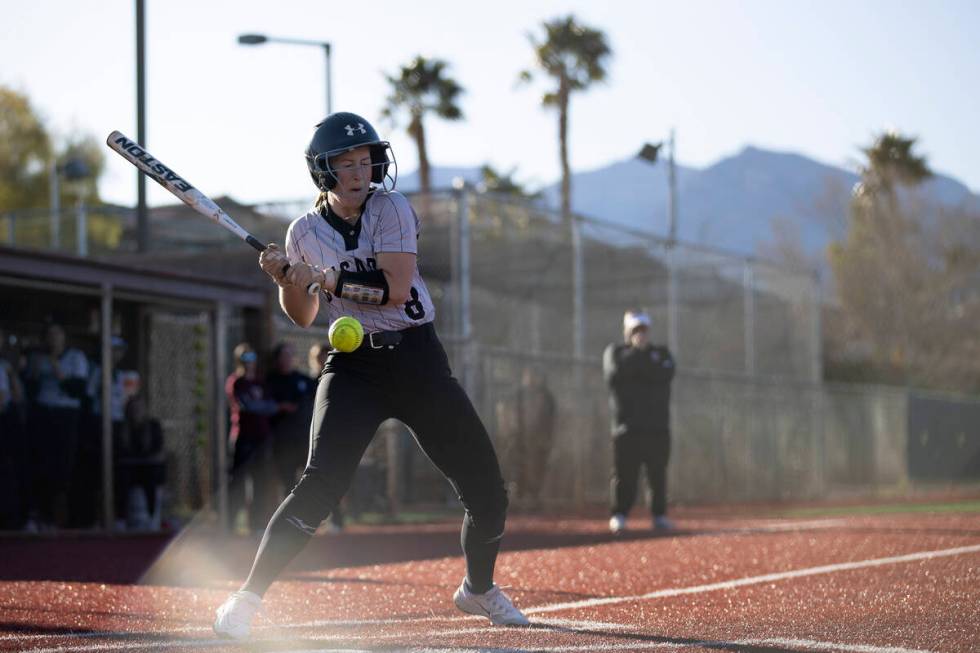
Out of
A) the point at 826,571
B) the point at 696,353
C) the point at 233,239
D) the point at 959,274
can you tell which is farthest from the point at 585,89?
the point at 826,571

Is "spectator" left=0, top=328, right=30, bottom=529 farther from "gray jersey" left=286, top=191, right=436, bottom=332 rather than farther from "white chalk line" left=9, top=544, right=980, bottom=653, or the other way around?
"gray jersey" left=286, top=191, right=436, bottom=332

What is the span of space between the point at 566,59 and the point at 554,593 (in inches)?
1339

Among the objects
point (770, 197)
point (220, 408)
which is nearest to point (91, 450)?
point (220, 408)

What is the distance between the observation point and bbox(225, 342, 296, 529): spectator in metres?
14.5

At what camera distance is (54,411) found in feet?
46.9

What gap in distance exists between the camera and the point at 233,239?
21.9 m

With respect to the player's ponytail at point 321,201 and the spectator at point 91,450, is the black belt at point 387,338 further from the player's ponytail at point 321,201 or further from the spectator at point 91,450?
the spectator at point 91,450

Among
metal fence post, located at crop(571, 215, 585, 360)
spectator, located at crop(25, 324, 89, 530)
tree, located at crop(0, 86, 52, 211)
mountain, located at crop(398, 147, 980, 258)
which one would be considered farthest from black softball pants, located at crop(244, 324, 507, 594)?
tree, located at crop(0, 86, 52, 211)

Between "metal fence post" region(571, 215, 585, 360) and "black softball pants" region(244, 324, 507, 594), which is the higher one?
"metal fence post" region(571, 215, 585, 360)

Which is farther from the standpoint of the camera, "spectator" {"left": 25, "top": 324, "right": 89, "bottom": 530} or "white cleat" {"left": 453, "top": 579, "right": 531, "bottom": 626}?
"spectator" {"left": 25, "top": 324, "right": 89, "bottom": 530}

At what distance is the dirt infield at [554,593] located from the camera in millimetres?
6059

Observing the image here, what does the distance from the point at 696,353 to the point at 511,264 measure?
508 centimetres

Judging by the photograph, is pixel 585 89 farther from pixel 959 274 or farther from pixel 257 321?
pixel 257 321

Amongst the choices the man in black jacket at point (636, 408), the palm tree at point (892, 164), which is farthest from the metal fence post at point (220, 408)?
the palm tree at point (892, 164)
